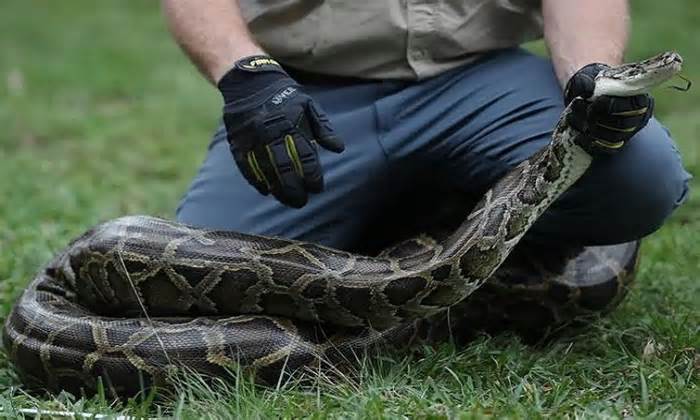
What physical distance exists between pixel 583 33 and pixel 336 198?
123cm

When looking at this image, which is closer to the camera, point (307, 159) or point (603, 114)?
point (603, 114)

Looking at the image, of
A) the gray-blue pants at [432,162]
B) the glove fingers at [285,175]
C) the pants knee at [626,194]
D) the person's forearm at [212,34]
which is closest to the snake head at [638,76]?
the pants knee at [626,194]

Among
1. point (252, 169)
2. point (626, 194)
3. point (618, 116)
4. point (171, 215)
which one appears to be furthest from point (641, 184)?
point (171, 215)

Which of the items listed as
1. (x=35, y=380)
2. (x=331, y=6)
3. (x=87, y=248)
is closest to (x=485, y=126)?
(x=331, y=6)

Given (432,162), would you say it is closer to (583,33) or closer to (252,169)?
(583,33)

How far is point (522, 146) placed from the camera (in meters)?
4.59

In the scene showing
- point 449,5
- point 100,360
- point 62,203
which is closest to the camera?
point 100,360

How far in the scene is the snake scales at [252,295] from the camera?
414cm

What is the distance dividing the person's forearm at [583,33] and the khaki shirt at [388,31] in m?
0.24

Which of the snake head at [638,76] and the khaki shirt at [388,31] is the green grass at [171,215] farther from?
the khaki shirt at [388,31]

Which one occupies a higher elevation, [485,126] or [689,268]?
[485,126]

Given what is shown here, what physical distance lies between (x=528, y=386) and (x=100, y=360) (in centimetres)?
151

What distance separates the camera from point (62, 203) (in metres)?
7.21

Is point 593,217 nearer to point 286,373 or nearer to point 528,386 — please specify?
point 528,386
